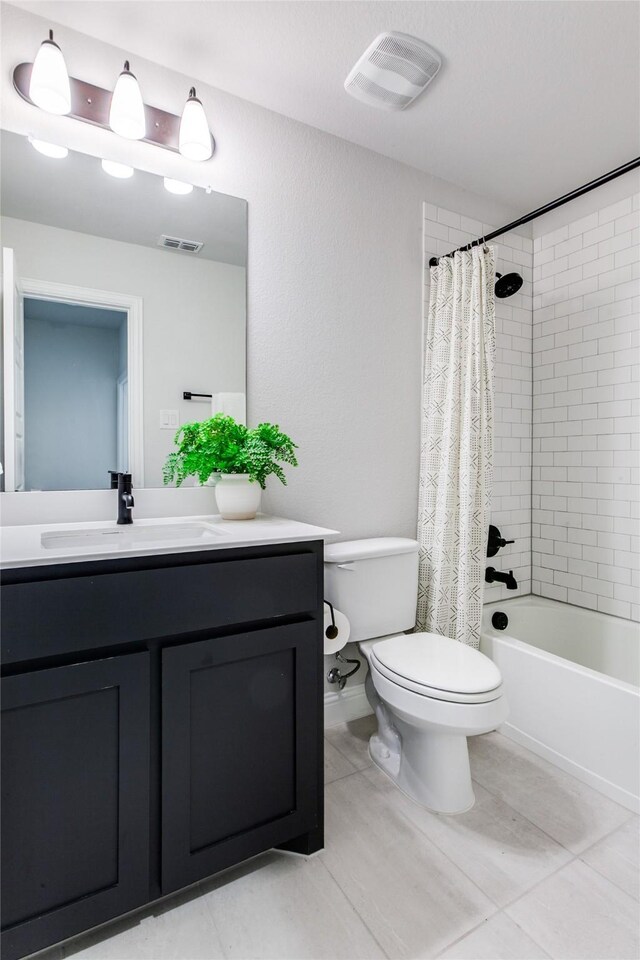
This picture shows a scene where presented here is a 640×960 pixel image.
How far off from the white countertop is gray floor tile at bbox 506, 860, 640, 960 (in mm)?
1034

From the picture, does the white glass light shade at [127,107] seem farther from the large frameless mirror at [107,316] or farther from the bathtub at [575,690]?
the bathtub at [575,690]

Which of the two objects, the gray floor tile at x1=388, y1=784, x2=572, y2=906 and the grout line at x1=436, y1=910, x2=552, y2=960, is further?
the gray floor tile at x1=388, y1=784, x2=572, y2=906

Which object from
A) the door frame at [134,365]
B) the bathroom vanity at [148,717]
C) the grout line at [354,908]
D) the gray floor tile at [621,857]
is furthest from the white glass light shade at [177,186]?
the gray floor tile at [621,857]

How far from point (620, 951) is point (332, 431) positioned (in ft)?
5.49

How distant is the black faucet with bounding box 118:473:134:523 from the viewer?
1486 mm

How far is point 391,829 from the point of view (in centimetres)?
145

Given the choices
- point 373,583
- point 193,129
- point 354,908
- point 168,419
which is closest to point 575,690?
point 373,583

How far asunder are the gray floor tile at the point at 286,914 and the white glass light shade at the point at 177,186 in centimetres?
209

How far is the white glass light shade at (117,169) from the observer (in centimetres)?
155

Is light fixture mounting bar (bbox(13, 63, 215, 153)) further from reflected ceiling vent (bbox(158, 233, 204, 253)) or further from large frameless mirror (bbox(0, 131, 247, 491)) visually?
reflected ceiling vent (bbox(158, 233, 204, 253))

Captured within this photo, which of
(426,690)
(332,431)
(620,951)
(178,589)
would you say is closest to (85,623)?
(178,589)

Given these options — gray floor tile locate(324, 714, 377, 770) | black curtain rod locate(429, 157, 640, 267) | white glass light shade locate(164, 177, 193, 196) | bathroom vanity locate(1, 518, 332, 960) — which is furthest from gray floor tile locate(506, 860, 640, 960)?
white glass light shade locate(164, 177, 193, 196)

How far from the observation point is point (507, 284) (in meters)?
2.28

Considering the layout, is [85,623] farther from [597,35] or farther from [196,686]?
[597,35]
